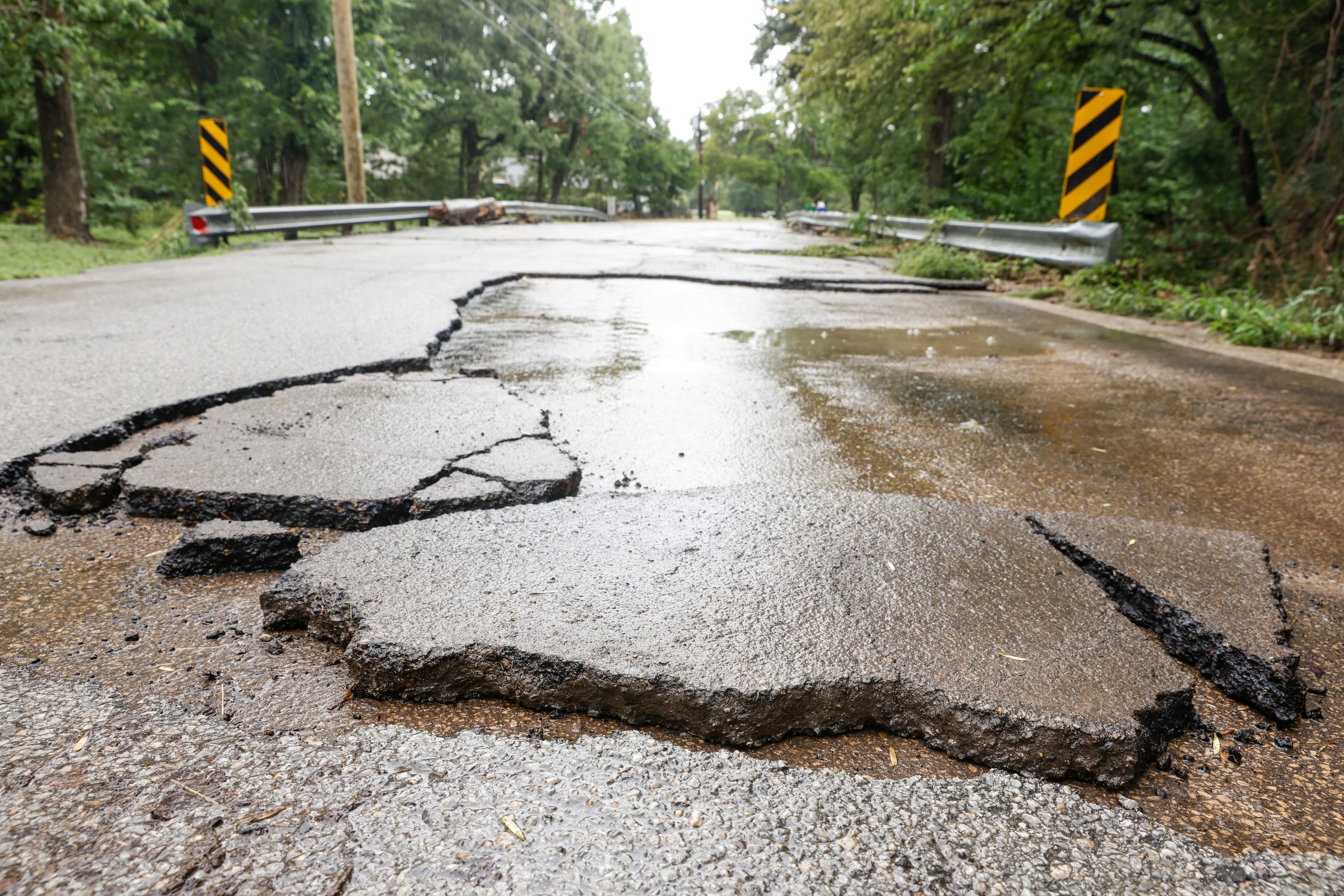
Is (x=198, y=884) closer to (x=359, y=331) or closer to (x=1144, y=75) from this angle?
(x=359, y=331)

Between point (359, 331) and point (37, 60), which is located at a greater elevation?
point (37, 60)

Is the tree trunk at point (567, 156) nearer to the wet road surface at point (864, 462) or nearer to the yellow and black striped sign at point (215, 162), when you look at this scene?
the yellow and black striped sign at point (215, 162)

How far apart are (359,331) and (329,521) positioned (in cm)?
245

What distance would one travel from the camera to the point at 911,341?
4.87m

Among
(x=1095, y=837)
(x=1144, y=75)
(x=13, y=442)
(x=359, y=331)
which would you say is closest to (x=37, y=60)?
(x=359, y=331)

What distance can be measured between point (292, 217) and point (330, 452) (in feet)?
36.0

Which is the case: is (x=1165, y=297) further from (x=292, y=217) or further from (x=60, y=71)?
(x=60, y=71)

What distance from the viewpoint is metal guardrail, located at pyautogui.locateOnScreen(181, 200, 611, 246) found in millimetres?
9578

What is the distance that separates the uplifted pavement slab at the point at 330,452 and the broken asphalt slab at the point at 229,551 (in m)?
0.14

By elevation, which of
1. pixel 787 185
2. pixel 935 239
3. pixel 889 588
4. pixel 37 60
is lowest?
pixel 889 588

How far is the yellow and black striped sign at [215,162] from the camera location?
10.0 metres

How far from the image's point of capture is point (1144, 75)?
9.23 m

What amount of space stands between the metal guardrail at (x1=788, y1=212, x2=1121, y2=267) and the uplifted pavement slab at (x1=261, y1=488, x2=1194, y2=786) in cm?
624

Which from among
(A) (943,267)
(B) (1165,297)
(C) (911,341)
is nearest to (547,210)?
(A) (943,267)
